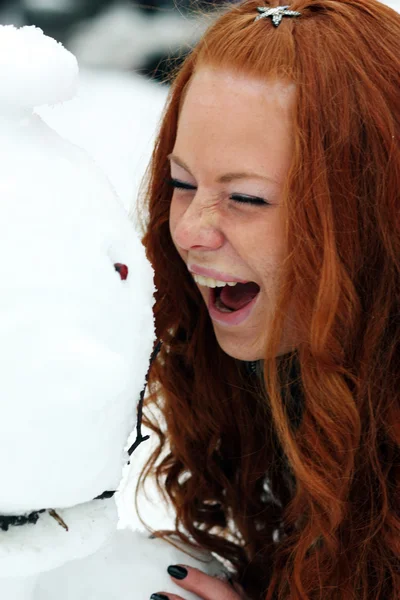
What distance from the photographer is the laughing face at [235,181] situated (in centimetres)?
112

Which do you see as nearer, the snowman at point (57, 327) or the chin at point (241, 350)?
the snowman at point (57, 327)

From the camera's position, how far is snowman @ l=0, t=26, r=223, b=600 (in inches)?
31.6

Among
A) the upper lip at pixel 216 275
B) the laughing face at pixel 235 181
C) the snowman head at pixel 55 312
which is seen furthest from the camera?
the upper lip at pixel 216 275

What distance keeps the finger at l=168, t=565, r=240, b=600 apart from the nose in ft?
1.67

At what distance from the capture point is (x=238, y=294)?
4.51 feet

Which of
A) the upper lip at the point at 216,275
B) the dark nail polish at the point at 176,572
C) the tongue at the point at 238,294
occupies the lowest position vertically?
the dark nail polish at the point at 176,572

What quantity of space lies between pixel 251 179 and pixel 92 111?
8.35ft

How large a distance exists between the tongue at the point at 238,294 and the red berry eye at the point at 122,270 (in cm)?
46

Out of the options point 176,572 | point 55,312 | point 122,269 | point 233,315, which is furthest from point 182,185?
point 176,572

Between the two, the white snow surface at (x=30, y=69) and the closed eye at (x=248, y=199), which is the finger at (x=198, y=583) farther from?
the white snow surface at (x=30, y=69)

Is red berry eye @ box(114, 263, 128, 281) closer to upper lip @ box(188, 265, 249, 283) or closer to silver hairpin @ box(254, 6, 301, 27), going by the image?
upper lip @ box(188, 265, 249, 283)

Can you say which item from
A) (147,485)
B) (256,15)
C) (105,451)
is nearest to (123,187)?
(147,485)

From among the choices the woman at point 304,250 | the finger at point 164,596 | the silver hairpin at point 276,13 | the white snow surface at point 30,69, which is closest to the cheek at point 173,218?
the woman at point 304,250

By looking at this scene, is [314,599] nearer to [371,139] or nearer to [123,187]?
[371,139]
